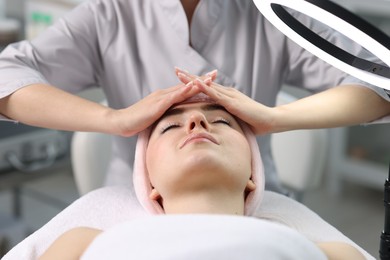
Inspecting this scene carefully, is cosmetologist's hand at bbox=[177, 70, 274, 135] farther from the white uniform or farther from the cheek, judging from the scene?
the white uniform

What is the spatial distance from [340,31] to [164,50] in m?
0.57

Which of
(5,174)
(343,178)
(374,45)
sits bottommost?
(343,178)

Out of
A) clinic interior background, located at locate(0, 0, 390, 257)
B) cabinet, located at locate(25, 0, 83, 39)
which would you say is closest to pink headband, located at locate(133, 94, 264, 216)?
clinic interior background, located at locate(0, 0, 390, 257)

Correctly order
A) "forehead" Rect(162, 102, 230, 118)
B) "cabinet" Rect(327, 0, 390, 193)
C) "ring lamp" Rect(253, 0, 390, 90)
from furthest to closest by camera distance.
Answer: "cabinet" Rect(327, 0, 390, 193) < "forehead" Rect(162, 102, 230, 118) < "ring lamp" Rect(253, 0, 390, 90)

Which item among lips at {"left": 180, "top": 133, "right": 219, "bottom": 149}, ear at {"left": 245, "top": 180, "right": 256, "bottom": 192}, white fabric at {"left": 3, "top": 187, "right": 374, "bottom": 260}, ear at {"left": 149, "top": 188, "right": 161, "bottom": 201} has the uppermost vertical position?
lips at {"left": 180, "top": 133, "right": 219, "bottom": 149}

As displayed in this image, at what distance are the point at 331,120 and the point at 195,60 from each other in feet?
0.96

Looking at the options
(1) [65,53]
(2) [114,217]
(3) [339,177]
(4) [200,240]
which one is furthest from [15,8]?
(4) [200,240]

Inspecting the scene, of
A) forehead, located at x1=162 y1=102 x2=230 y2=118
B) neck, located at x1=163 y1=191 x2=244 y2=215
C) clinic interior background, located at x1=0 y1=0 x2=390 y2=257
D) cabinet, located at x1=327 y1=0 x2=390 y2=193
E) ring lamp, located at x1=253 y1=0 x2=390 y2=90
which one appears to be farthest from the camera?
cabinet, located at x1=327 y1=0 x2=390 y2=193

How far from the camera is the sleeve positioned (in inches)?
46.6

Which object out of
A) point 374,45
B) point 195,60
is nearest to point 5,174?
point 195,60

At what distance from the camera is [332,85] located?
1229mm

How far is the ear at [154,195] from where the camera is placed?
3.26 feet

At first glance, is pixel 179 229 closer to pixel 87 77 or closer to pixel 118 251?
pixel 118 251

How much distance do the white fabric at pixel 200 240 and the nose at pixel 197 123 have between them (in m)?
0.23
